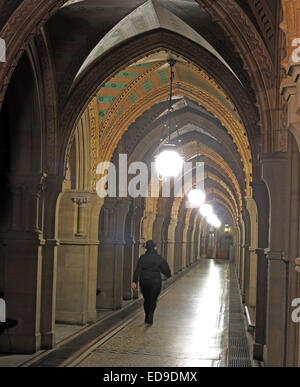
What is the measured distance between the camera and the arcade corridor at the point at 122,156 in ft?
24.8

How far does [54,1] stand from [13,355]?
487cm

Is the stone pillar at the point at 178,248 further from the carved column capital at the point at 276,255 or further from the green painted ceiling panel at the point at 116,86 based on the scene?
the carved column capital at the point at 276,255

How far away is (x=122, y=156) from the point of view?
1587 centimetres

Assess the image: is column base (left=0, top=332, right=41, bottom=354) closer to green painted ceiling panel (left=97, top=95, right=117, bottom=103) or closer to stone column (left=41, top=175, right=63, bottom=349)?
stone column (left=41, top=175, right=63, bottom=349)

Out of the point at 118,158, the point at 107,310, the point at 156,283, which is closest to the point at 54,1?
the point at 156,283

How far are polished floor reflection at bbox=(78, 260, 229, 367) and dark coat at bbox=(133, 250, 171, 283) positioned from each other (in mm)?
963

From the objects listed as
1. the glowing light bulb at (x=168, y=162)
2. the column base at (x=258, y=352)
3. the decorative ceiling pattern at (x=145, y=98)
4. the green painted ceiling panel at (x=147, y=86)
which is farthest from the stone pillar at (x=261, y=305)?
the green painted ceiling panel at (x=147, y=86)

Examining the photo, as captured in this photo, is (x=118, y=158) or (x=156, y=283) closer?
(x=156, y=283)

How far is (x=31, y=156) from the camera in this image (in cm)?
990

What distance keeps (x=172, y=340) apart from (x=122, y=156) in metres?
6.14

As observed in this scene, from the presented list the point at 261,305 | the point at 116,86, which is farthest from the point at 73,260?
the point at 261,305

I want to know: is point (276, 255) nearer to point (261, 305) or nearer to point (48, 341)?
point (261, 305)

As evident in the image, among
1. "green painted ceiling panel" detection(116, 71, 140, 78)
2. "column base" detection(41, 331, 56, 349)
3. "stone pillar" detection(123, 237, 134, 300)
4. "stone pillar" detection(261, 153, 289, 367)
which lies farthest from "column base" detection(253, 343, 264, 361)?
"stone pillar" detection(123, 237, 134, 300)
